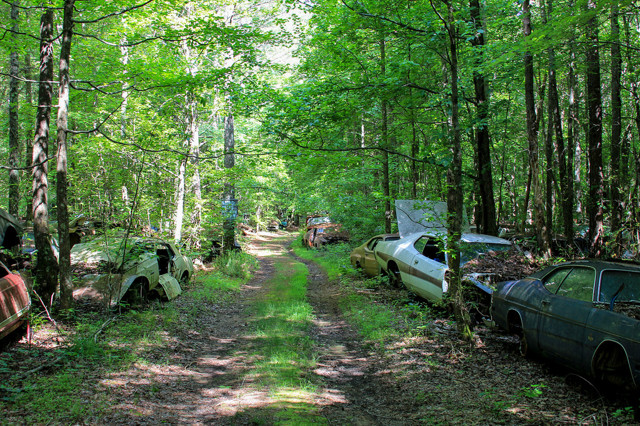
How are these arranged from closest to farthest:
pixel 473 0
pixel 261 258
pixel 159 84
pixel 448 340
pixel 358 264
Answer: pixel 448 340 → pixel 159 84 → pixel 473 0 → pixel 358 264 → pixel 261 258

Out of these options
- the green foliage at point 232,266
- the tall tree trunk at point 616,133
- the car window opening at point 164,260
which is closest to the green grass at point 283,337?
the green foliage at point 232,266

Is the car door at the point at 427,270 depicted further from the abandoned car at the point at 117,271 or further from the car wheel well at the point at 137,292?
the car wheel well at the point at 137,292

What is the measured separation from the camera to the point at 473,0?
402 inches

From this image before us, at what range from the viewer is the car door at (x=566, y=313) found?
4496mm

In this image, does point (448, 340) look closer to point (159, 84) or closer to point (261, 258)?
point (159, 84)

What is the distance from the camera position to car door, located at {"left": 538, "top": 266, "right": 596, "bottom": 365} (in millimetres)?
4496

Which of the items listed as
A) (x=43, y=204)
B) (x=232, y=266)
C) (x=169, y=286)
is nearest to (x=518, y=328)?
(x=169, y=286)

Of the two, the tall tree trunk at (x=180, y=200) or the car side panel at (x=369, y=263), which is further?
the tall tree trunk at (x=180, y=200)

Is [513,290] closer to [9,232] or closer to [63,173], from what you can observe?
[63,173]

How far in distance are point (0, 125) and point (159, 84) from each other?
48.5ft

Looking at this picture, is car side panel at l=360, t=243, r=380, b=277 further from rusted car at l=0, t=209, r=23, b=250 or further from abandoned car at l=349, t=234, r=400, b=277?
rusted car at l=0, t=209, r=23, b=250

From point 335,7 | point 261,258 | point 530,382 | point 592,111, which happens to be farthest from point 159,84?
point 261,258

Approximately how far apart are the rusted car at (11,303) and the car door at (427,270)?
21.2 ft

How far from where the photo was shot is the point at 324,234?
74.5 feet
